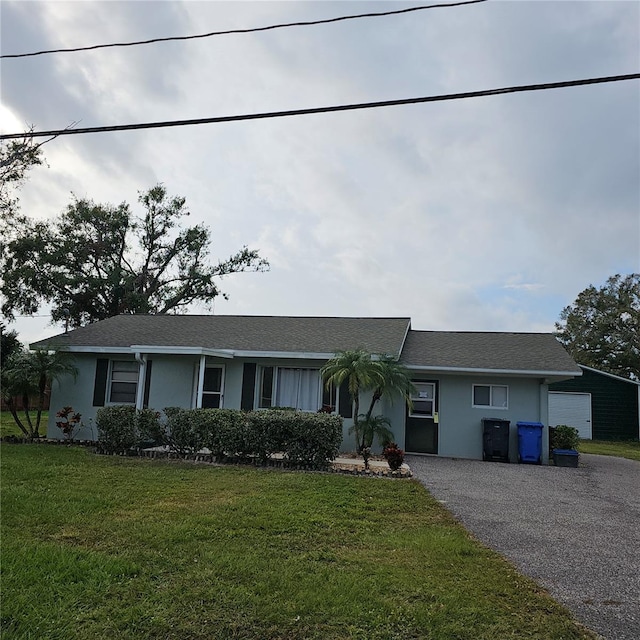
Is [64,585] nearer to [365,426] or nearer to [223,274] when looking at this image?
[365,426]

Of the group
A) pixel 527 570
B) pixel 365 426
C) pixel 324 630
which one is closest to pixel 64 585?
pixel 324 630

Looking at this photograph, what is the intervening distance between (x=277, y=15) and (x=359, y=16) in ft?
4.06

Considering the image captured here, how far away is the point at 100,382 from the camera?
1463cm

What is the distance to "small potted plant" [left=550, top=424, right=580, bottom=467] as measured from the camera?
1294 cm

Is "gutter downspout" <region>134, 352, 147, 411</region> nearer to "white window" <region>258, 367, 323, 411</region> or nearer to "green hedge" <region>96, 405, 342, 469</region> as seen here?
"green hedge" <region>96, 405, 342, 469</region>

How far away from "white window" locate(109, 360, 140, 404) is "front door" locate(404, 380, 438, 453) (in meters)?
7.36

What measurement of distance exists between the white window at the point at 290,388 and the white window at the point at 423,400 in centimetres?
245


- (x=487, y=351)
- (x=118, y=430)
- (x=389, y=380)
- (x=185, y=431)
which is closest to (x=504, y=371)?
(x=487, y=351)

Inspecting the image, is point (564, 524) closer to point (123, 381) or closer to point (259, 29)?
point (259, 29)

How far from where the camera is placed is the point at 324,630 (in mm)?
3611

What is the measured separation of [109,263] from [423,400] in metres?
23.4

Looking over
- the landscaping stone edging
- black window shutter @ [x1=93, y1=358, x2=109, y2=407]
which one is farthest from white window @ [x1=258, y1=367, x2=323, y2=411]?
black window shutter @ [x1=93, y1=358, x2=109, y2=407]

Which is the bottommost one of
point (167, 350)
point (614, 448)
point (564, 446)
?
point (614, 448)

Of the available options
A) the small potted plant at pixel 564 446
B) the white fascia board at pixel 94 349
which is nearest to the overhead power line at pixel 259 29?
the white fascia board at pixel 94 349
